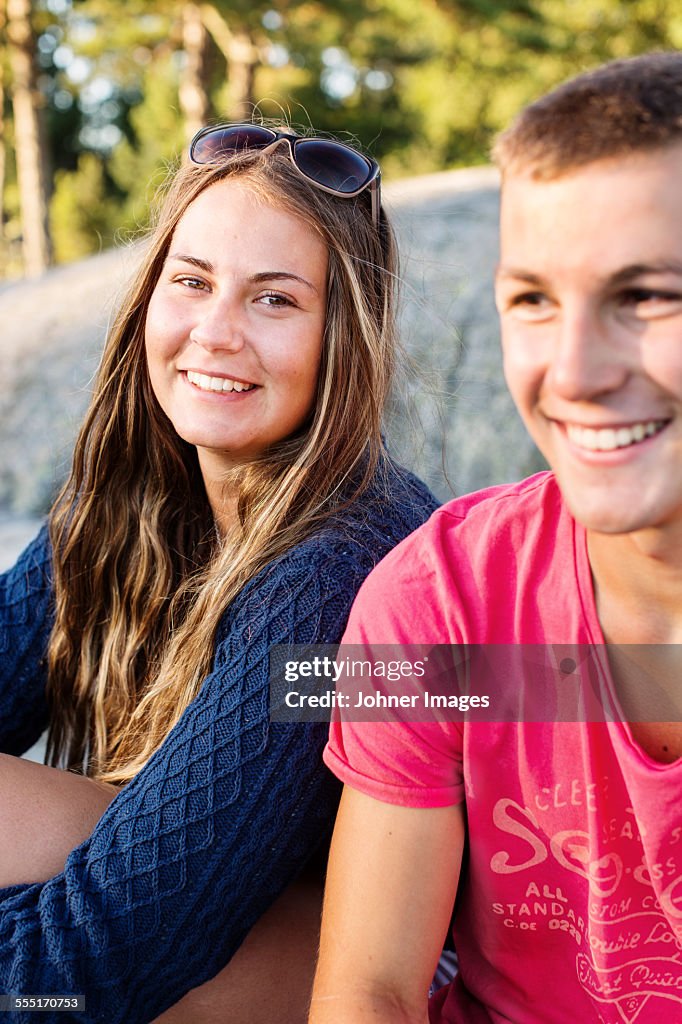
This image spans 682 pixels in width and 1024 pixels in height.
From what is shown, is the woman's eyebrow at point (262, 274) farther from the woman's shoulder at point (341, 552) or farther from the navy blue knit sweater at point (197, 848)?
the navy blue knit sweater at point (197, 848)

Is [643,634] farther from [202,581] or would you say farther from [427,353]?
[427,353]

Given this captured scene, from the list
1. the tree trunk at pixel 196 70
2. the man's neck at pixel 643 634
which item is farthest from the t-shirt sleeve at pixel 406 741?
the tree trunk at pixel 196 70

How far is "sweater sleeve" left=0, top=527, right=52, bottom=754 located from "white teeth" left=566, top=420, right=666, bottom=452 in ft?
5.58

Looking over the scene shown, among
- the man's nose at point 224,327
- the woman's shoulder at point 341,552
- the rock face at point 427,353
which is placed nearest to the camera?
the woman's shoulder at point 341,552

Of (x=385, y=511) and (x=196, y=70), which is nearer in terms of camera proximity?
(x=385, y=511)

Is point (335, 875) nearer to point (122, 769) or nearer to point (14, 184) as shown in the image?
point (122, 769)

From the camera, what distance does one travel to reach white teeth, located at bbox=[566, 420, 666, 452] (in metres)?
1.26

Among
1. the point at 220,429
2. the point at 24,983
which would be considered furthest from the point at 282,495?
the point at 24,983

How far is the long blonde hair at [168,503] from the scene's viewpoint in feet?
7.27

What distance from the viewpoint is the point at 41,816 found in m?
2.07

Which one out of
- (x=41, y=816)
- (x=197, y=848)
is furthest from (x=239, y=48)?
(x=197, y=848)

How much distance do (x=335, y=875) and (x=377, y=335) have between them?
3.87 ft

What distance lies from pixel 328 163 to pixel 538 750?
4.48 feet

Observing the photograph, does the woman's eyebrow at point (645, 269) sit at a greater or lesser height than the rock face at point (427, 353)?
lesser
